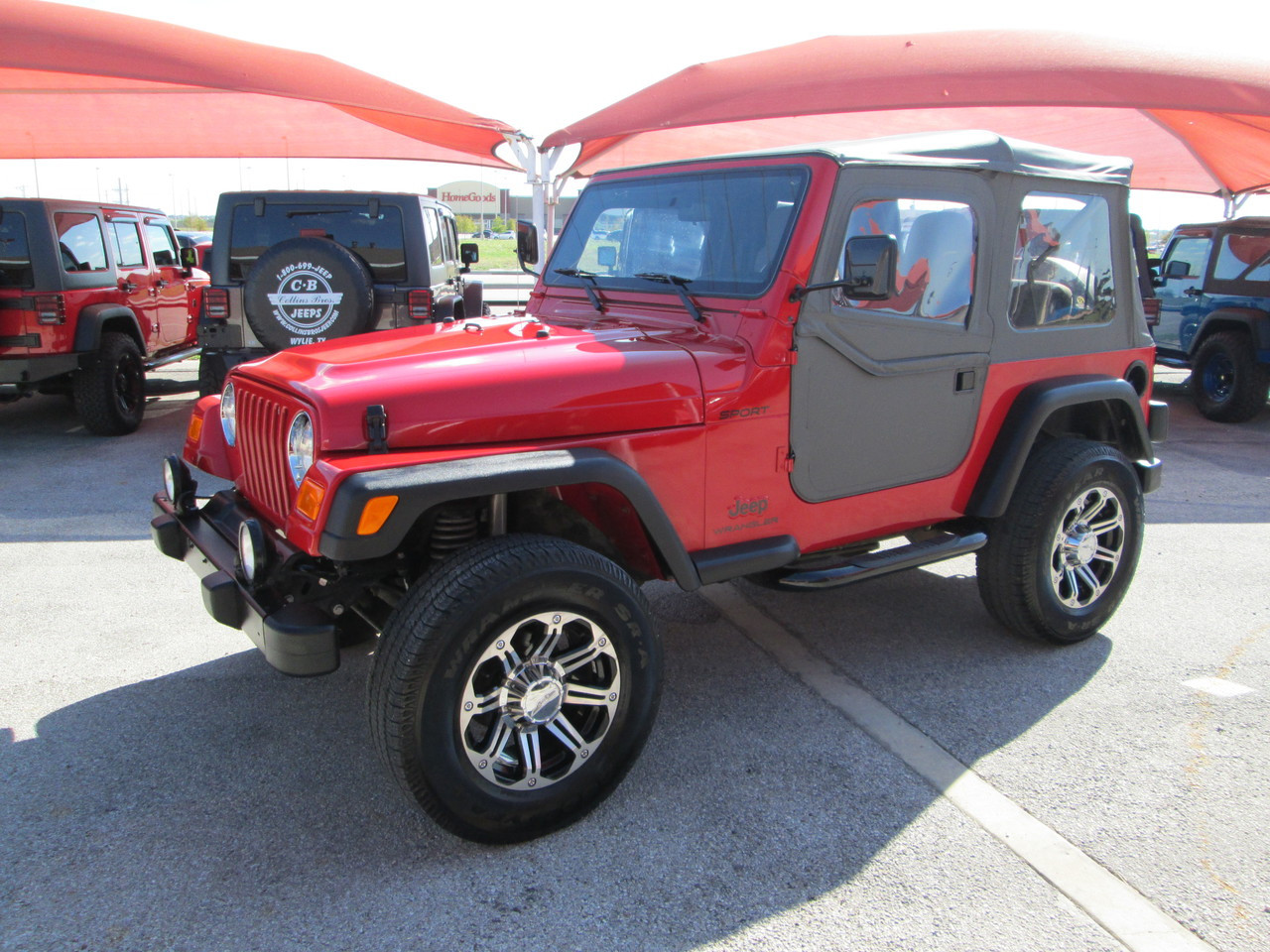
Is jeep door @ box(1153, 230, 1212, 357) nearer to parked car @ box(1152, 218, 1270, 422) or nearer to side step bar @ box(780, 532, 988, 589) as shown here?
parked car @ box(1152, 218, 1270, 422)

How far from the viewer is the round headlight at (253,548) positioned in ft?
8.51

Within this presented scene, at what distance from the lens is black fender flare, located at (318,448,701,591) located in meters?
2.34

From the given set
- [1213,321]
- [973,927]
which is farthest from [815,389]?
[1213,321]

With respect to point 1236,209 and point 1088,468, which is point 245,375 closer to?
point 1088,468

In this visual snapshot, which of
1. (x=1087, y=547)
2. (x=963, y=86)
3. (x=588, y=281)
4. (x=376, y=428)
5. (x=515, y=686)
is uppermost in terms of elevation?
(x=963, y=86)

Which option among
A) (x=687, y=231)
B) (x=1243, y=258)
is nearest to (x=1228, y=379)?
(x=1243, y=258)

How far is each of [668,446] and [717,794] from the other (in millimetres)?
1117

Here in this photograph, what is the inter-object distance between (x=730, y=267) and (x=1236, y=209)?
13.9 m

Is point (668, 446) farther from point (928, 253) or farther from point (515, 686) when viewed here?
point (928, 253)

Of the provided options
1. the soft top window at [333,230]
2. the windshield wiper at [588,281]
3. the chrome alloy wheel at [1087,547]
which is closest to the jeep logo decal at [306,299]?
the soft top window at [333,230]

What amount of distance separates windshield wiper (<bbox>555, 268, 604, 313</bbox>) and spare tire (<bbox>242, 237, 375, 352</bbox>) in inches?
88.2

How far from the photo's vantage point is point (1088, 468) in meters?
3.88

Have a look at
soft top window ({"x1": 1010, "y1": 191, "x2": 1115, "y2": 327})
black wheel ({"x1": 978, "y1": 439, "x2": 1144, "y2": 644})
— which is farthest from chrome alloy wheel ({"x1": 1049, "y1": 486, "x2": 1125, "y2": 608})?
soft top window ({"x1": 1010, "y1": 191, "x2": 1115, "y2": 327})

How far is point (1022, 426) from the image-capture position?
148 inches
